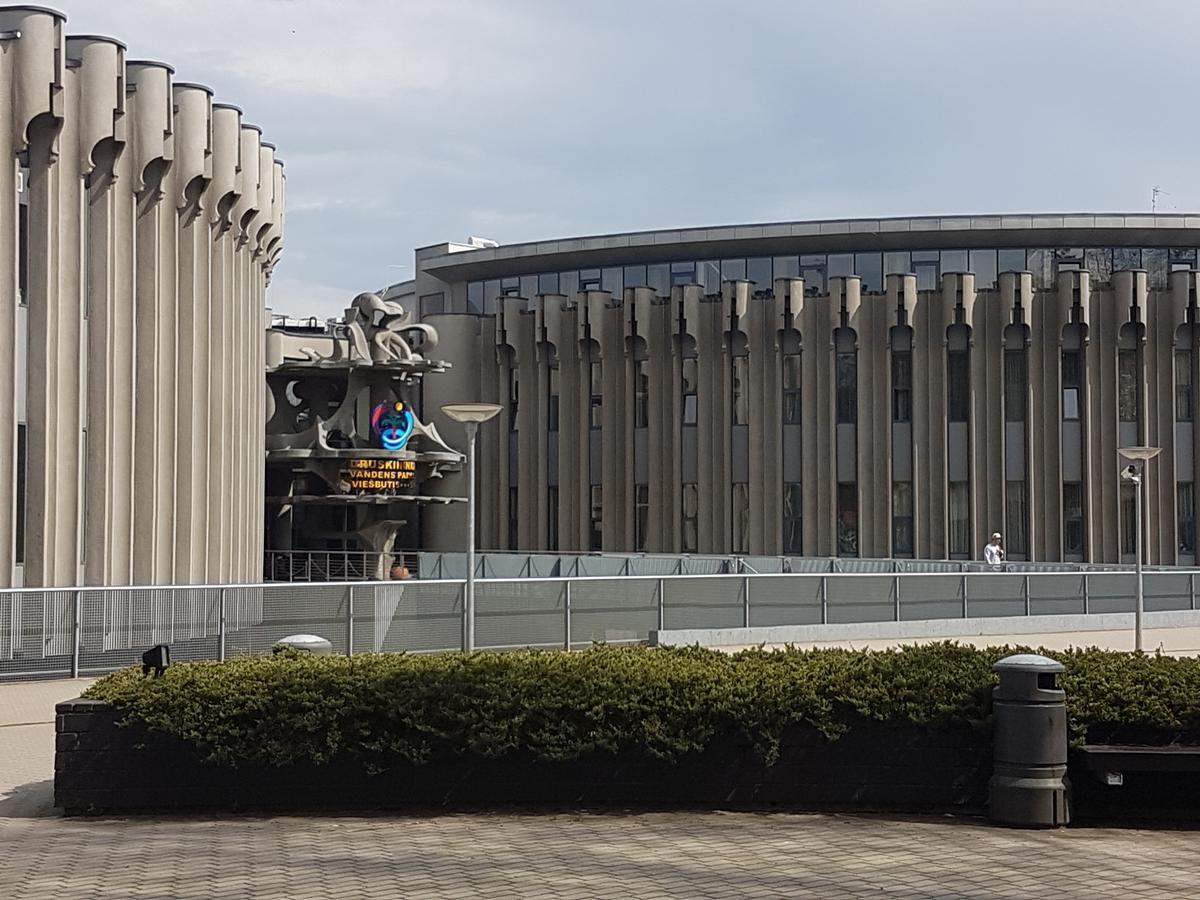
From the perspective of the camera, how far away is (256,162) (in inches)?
1318

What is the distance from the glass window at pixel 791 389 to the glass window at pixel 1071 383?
842 centimetres

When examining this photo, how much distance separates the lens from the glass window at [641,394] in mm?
54844

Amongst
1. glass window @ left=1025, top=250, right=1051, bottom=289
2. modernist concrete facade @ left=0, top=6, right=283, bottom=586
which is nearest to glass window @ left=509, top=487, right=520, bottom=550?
glass window @ left=1025, top=250, right=1051, bottom=289

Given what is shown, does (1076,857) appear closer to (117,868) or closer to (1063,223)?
(117,868)

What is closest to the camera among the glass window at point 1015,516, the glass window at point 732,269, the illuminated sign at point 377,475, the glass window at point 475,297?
the illuminated sign at point 377,475

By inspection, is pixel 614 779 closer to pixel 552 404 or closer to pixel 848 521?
pixel 848 521

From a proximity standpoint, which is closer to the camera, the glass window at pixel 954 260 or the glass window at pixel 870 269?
the glass window at pixel 954 260

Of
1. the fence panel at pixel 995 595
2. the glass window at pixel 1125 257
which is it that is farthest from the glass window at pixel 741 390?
the fence panel at pixel 995 595

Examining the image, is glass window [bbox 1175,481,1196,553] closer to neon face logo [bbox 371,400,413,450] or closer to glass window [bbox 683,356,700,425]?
glass window [bbox 683,356,700,425]

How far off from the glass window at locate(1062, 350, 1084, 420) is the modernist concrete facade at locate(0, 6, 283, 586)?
1076 inches

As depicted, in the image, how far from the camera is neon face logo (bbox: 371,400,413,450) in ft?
163

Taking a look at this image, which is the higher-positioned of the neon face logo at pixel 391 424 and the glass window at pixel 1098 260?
the glass window at pixel 1098 260

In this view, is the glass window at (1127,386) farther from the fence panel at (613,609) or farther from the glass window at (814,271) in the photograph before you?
the fence panel at (613,609)

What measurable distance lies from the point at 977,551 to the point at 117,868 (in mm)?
42441
